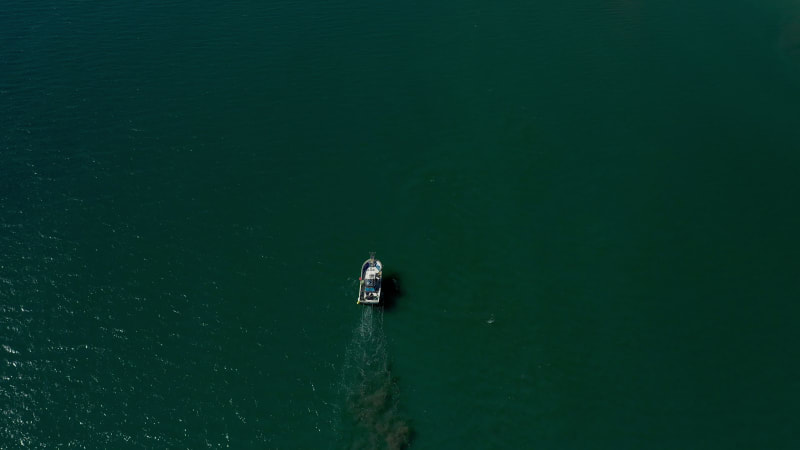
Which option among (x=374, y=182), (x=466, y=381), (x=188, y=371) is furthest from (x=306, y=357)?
(x=374, y=182)

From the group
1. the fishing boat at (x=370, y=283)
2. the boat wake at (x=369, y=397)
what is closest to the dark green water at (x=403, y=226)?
the boat wake at (x=369, y=397)

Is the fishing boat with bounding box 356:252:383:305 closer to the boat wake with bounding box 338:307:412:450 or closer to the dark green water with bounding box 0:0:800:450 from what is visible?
the boat wake with bounding box 338:307:412:450

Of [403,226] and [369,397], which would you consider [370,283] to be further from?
[369,397]

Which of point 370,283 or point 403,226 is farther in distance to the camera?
point 403,226

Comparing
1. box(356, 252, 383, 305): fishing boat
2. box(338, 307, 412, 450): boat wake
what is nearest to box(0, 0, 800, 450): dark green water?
box(338, 307, 412, 450): boat wake

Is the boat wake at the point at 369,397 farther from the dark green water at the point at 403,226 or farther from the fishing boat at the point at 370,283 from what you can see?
the fishing boat at the point at 370,283

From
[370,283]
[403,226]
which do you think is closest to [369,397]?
[370,283]
